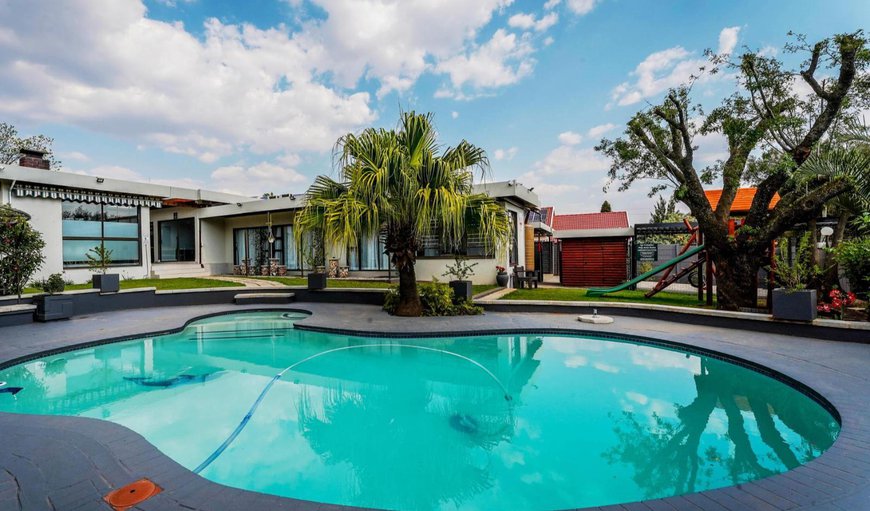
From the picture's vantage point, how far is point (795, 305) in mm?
6602

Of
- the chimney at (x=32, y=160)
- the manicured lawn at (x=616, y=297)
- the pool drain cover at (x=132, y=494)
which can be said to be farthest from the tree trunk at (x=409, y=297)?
the chimney at (x=32, y=160)

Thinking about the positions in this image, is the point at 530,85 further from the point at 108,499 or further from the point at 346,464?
the point at 108,499

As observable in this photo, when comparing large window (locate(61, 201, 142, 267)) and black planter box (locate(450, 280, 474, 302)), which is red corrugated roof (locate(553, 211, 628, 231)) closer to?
black planter box (locate(450, 280, 474, 302))

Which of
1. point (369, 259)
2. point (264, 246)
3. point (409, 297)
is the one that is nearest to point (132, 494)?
point (409, 297)

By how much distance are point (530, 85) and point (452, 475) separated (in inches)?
508

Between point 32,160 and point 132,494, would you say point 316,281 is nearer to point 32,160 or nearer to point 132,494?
point 132,494

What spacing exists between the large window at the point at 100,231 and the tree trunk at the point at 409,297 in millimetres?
13701

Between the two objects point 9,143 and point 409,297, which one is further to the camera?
point 9,143

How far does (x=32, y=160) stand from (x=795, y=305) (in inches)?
888

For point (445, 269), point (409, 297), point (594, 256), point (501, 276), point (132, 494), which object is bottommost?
point (132, 494)

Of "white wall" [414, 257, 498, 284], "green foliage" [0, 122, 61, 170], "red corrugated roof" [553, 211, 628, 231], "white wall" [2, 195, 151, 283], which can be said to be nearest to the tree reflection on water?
"white wall" [414, 257, 498, 284]

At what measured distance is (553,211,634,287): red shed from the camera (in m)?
14.1

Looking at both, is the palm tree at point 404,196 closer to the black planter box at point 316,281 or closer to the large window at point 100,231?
the black planter box at point 316,281

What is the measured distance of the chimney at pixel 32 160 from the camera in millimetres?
13492
